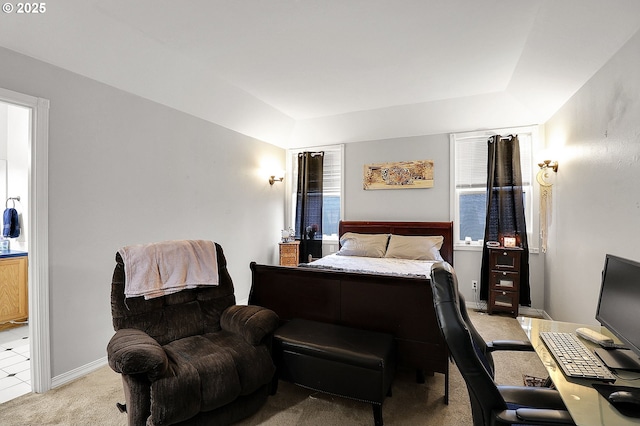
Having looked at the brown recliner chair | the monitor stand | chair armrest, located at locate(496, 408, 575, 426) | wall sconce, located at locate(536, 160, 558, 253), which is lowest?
the brown recliner chair

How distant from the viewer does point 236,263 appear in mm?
4402

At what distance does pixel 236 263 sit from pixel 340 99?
107 inches

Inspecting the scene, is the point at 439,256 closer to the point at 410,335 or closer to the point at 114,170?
the point at 410,335

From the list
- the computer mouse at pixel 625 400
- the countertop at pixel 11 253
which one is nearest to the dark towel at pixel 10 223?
the countertop at pixel 11 253

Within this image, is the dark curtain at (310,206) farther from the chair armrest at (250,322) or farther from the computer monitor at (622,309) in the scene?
the computer monitor at (622,309)

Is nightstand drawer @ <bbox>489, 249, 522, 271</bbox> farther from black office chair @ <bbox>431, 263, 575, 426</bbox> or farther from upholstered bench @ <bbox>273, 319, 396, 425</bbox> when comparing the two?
black office chair @ <bbox>431, 263, 575, 426</bbox>

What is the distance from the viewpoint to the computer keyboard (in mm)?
1234

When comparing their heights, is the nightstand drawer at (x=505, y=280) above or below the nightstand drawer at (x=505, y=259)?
below

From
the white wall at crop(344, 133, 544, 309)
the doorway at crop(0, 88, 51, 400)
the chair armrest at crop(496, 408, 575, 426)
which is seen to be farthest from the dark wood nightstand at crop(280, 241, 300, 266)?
the chair armrest at crop(496, 408, 575, 426)

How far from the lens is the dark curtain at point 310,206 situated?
530 cm

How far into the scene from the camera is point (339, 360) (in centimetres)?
195

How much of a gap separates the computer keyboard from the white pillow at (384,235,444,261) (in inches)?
90.6

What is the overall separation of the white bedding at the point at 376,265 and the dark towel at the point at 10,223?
3.73 m

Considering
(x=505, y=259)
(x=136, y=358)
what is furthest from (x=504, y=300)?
(x=136, y=358)
